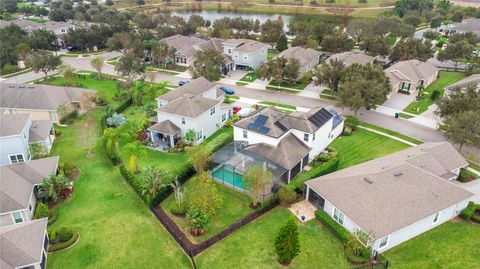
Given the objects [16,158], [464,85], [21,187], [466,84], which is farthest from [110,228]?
[466,84]

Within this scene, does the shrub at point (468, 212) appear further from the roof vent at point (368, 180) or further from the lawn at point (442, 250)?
the roof vent at point (368, 180)

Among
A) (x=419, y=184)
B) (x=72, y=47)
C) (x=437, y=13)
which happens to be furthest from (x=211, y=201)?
→ (x=437, y=13)

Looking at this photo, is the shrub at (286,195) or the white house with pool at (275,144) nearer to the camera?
the shrub at (286,195)

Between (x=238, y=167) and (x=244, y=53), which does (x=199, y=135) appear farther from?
(x=244, y=53)

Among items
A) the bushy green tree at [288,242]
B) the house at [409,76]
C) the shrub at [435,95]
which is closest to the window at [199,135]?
the bushy green tree at [288,242]

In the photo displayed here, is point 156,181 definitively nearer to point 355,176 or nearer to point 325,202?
point 325,202

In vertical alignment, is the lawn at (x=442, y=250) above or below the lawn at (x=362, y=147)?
below

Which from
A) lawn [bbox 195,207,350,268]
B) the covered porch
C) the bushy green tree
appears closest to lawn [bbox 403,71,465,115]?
lawn [bbox 195,207,350,268]
